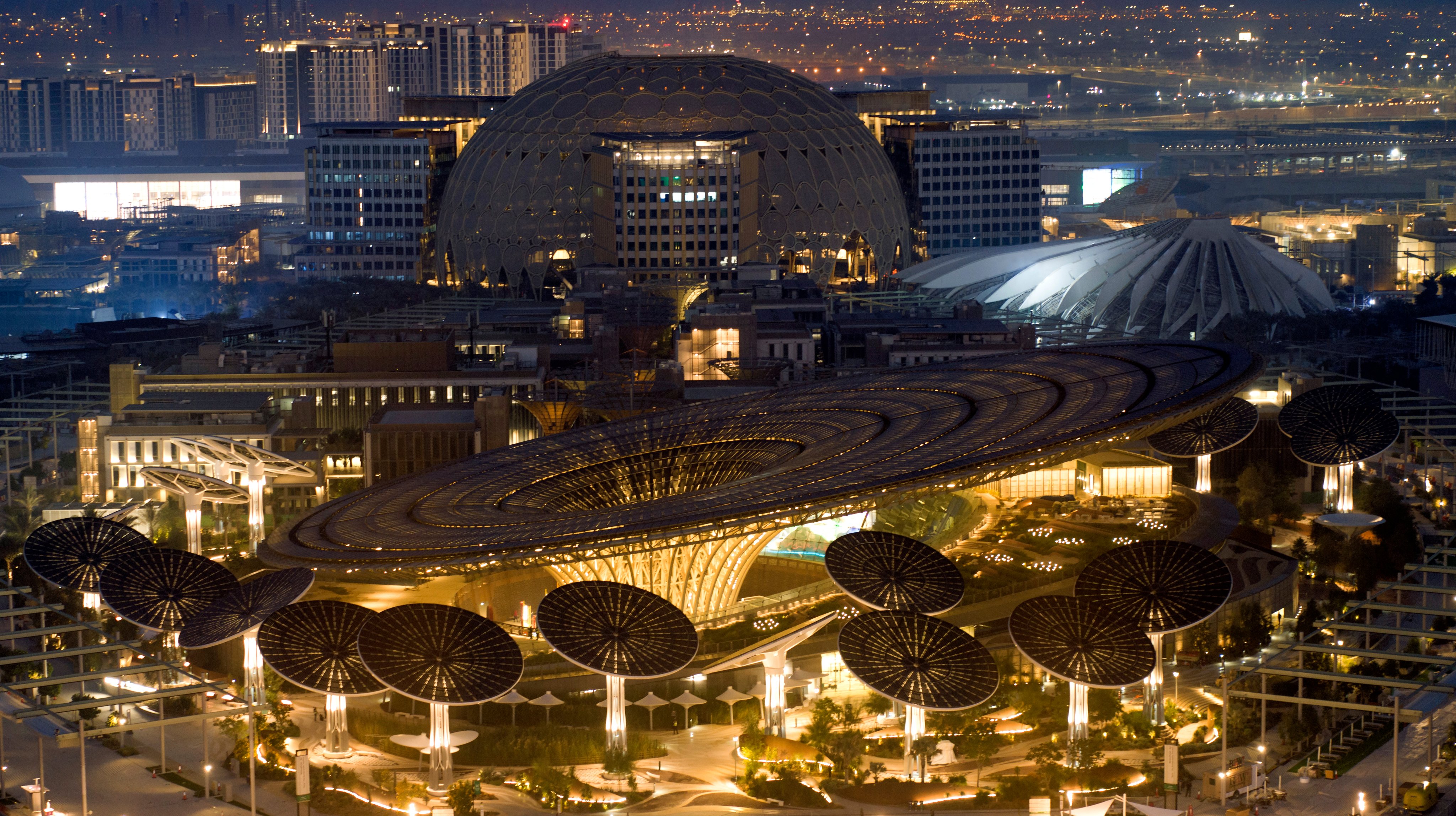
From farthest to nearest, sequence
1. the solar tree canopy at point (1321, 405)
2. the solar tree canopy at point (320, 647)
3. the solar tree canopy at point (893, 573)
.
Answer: the solar tree canopy at point (1321, 405) < the solar tree canopy at point (893, 573) < the solar tree canopy at point (320, 647)

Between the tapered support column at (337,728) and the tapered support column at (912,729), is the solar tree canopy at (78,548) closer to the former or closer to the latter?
the tapered support column at (337,728)

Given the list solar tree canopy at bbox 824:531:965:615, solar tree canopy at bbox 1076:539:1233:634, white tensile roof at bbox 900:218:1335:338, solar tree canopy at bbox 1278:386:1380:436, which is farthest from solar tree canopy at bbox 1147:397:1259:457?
white tensile roof at bbox 900:218:1335:338

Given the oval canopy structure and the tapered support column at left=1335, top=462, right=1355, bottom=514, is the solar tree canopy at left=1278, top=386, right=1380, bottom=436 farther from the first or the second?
the oval canopy structure

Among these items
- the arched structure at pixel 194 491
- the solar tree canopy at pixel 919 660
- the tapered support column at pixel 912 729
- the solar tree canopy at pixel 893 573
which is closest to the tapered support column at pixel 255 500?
the arched structure at pixel 194 491

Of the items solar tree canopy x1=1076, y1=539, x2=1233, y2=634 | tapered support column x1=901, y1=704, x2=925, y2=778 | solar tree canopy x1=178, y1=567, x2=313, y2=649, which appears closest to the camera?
tapered support column x1=901, y1=704, x2=925, y2=778

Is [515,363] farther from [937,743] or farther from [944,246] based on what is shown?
[944,246]

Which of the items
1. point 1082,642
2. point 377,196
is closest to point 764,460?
point 1082,642
